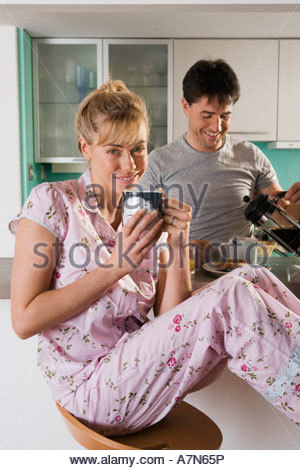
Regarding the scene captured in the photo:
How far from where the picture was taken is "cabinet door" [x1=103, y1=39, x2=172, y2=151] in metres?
2.94

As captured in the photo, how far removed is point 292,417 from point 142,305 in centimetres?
34

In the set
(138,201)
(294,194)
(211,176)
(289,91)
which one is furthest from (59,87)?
(138,201)

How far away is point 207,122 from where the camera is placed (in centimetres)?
179

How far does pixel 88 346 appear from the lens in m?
0.88

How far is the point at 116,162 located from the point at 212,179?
0.99m

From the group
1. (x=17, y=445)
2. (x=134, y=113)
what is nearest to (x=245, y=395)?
(x=17, y=445)

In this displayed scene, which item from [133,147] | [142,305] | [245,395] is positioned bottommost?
[245,395]

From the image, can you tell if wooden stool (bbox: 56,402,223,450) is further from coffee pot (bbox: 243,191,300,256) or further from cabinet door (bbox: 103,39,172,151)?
cabinet door (bbox: 103,39,172,151)

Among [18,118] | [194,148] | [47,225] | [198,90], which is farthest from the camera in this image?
[18,118]

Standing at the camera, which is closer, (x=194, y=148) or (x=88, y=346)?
(x=88, y=346)

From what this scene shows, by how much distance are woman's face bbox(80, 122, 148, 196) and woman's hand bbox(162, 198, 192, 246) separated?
12 centimetres

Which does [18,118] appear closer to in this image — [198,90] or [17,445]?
[198,90]

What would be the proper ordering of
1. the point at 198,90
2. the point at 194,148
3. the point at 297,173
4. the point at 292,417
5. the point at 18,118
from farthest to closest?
the point at 297,173 → the point at 18,118 → the point at 194,148 → the point at 198,90 → the point at 292,417

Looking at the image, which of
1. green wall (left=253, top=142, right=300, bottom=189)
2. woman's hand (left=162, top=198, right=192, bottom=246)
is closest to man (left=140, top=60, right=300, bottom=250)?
woman's hand (left=162, top=198, right=192, bottom=246)
